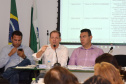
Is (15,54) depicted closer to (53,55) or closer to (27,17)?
(53,55)

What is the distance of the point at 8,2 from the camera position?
6.19 meters

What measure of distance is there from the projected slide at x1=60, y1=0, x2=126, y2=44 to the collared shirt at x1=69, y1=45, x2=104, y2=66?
3.49 feet

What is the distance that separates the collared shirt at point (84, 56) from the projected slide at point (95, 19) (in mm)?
1063

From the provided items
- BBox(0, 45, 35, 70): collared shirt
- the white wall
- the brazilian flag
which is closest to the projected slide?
the white wall

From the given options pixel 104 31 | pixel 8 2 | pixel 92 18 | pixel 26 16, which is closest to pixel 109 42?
pixel 104 31

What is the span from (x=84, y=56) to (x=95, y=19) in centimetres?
146

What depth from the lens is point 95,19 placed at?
576 cm

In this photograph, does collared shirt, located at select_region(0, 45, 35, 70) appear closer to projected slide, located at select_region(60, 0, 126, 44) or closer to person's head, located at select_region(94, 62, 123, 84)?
projected slide, located at select_region(60, 0, 126, 44)

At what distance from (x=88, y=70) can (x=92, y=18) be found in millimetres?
2516

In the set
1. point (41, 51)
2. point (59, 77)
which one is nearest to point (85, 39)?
point (41, 51)

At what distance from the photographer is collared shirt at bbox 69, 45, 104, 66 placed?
4476mm

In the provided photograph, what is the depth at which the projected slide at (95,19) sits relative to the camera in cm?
563

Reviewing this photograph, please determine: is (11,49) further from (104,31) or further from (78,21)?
(104,31)

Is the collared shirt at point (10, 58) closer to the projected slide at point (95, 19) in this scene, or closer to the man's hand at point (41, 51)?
the man's hand at point (41, 51)
